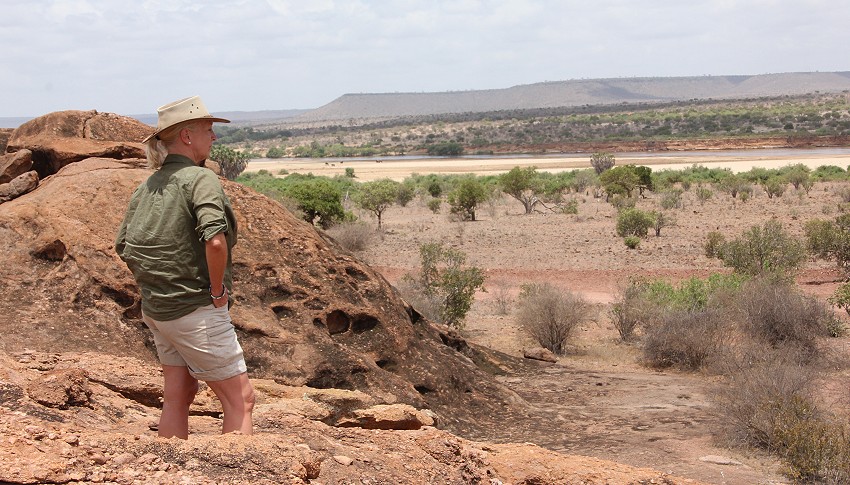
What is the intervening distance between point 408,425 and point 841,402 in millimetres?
6563

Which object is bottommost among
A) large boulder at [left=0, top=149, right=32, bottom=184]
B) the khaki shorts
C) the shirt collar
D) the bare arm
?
the khaki shorts

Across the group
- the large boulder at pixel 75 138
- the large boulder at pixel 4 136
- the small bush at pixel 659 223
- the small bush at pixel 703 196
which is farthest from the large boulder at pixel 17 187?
the small bush at pixel 703 196

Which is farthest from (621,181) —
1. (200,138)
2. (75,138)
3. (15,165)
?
(200,138)

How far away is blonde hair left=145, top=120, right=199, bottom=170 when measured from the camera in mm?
4047

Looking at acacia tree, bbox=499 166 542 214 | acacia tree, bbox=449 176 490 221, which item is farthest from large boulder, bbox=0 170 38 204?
acacia tree, bbox=499 166 542 214

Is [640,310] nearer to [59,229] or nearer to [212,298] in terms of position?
[59,229]

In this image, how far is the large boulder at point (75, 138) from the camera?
8.43m

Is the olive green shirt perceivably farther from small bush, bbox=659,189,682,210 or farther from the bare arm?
small bush, bbox=659,189,682,210

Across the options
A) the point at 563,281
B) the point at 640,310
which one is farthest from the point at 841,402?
the point at 563,281

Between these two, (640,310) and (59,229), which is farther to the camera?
(640,310)

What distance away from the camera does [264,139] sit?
456ft

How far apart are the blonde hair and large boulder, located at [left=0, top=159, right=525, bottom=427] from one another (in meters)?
2.39

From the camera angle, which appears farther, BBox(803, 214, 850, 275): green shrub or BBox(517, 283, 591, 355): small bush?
BBox(803, 214, 850, 275): green shrub

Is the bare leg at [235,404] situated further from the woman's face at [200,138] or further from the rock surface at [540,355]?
the rock surface at [540,355]
